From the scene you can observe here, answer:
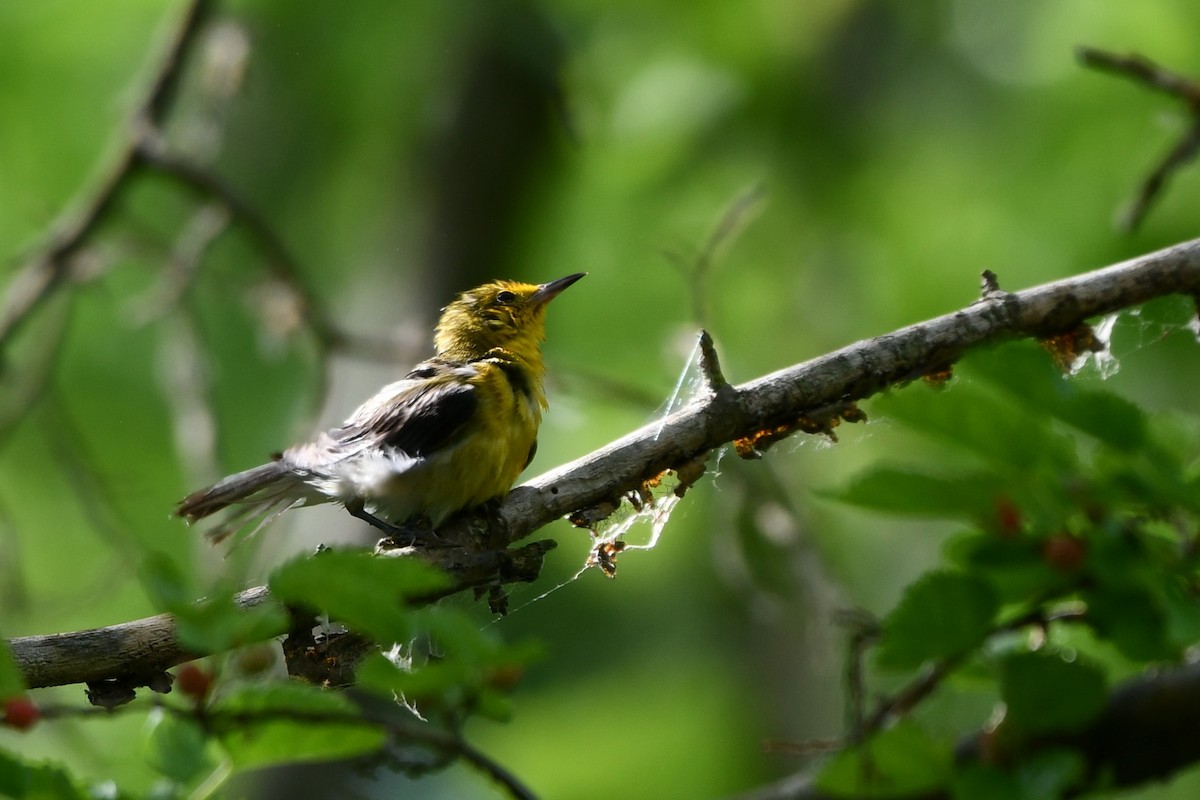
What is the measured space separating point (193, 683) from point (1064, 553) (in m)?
1.48

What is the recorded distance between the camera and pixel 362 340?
21.0ft

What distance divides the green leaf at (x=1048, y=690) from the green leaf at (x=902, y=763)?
0.53 ft

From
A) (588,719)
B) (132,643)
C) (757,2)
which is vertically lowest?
(588,719)

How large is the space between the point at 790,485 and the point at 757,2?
544 cm

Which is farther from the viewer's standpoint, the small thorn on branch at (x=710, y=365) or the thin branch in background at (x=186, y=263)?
the thin branch in background at (x=186, y=263)

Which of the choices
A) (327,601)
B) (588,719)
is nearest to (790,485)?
(327,601)

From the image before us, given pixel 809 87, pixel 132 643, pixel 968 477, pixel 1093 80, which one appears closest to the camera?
pixel 968 477

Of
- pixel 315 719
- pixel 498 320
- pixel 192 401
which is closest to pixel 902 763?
pixel 315 719

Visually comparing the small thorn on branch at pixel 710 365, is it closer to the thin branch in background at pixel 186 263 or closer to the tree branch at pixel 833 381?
the tree branch at pixel 833 381

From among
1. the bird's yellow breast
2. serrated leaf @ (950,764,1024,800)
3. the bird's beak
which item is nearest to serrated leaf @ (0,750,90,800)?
serrated leaf @ (950,764,1024,800)

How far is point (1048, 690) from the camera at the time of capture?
7.19 feet

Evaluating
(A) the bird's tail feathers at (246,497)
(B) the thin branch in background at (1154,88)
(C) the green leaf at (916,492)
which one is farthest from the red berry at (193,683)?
(B) the thin branch in background at (1154,88)

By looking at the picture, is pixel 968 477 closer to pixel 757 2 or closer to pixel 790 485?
pixel 790 485

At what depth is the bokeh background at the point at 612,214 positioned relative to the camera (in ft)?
28.6
